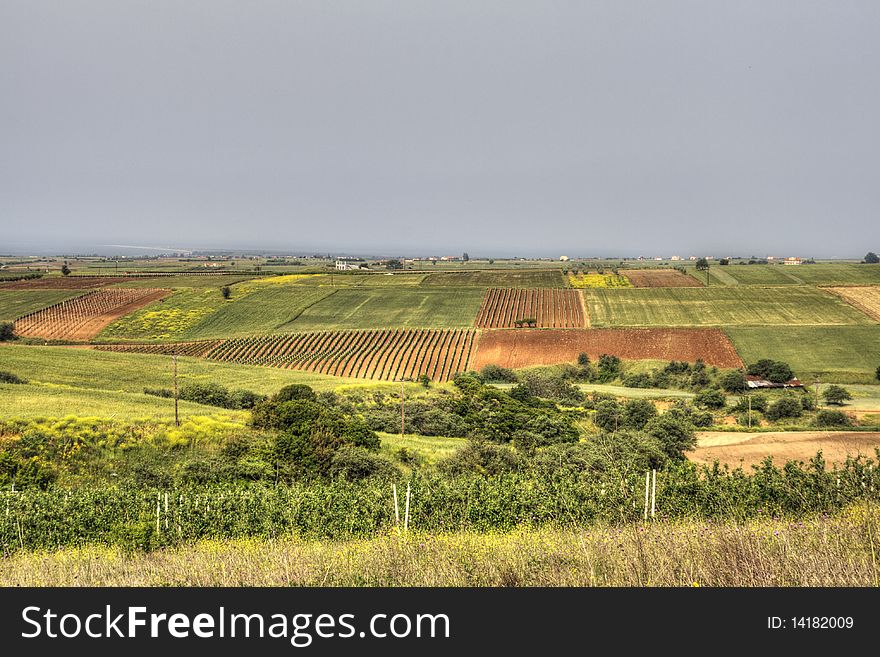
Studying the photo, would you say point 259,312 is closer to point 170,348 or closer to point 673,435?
point 170,348

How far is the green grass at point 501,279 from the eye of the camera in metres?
114

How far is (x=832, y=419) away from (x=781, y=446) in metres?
12.5

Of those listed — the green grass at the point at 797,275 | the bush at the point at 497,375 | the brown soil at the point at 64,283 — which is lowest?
the bush at the point at 497,375

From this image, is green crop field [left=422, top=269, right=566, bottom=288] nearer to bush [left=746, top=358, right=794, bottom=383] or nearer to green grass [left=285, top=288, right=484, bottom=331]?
green grass [left=285, top=288, right=484, bottom=331]

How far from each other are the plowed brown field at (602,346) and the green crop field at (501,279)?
38690mm

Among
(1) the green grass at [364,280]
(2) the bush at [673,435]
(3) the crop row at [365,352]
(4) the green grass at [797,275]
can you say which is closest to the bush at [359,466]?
(2) the bush at [673,435]

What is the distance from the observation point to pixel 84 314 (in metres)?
84.9

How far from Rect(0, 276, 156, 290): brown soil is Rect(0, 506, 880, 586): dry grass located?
11020 cm

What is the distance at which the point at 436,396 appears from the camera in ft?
145

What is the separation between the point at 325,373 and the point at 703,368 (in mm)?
38457

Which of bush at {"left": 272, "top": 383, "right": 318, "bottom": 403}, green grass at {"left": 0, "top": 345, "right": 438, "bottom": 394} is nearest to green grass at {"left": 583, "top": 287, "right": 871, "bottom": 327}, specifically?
green grass at {"left": 0, "top": 345, "right": 438, "bottom": 394}

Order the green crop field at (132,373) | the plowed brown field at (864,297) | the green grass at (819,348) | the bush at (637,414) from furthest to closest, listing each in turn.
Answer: the plowed brown field at (864,297), the green grass at (819,348), the green crop field at (132,373), the bush at (637,414)

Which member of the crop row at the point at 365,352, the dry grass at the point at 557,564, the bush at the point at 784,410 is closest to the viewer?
the dry grass at the point at 557,564

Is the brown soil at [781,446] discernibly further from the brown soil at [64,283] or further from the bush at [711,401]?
the brown soil at [64,283]
